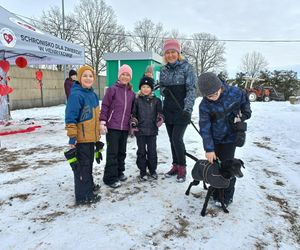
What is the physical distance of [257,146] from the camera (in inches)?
241

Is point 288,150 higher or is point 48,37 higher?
point 48,37

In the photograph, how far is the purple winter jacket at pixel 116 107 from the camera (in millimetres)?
3469

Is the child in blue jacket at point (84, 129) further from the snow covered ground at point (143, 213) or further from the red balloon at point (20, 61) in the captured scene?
the red balloon at point (20, 61)

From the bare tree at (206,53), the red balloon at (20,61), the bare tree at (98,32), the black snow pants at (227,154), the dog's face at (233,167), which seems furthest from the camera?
the bare tree at (206,53)

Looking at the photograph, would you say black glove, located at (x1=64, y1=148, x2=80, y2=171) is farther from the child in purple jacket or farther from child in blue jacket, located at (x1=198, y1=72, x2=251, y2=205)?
child in blue jacket, located at (x1=198, y1=72, x2=251, y2=205)

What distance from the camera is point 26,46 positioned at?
6.08 metres

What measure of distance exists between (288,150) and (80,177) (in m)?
4.58

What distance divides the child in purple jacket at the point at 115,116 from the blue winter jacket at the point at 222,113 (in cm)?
111

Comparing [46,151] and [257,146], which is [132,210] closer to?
[46,151]

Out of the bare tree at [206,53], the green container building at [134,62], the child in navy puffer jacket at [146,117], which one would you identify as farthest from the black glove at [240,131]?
the bare tree at [206,53]

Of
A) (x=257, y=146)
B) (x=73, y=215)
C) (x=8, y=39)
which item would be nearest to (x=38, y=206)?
(x=73, y=215)

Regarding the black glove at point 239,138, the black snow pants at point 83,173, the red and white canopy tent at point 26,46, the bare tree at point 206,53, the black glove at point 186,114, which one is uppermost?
the bare tree at point 206,53

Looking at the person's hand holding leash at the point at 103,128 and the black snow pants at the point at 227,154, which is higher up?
the person's hand holding leash at the point at 103,128

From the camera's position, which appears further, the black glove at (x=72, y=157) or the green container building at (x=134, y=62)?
the green container building at (x=134, y=62)
